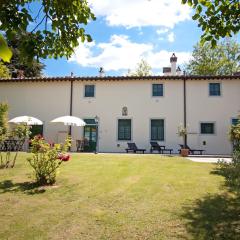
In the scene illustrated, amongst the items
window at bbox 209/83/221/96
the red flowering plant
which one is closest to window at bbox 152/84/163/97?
window at bbox 209/83/221/96

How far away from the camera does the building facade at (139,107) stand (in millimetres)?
24234

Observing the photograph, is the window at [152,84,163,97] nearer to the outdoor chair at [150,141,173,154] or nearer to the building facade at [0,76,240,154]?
the building facade at [0,76,240,154]

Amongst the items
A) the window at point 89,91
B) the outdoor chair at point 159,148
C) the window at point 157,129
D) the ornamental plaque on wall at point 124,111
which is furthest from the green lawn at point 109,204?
the window at point 89,91

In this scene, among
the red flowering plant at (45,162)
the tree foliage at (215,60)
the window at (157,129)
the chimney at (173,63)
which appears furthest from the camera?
the tree foliage at (215,60)

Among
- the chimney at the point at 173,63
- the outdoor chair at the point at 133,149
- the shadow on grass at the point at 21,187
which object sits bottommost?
the shadow on grass at the point at 21,187

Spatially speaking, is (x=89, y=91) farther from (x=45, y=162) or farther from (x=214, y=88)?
(x=45, y=162)

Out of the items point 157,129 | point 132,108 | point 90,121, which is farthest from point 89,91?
point 157,129

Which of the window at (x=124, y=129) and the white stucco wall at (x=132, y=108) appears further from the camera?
the window at (x=124, y=129)

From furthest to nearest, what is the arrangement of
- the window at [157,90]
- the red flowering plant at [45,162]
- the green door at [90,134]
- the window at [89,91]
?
the window at [89,91] → the green door at [90,134] → the window at [157,90] → the red flowering plant at [45,162]

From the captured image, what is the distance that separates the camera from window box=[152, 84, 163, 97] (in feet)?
81.7

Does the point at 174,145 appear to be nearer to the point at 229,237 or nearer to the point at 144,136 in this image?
the point at 144,136

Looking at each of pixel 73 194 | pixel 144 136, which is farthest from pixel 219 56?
pixel 73 194

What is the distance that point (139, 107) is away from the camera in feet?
81.8

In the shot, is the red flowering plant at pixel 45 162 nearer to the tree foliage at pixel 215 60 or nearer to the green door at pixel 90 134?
the green door at pixel 90 134
